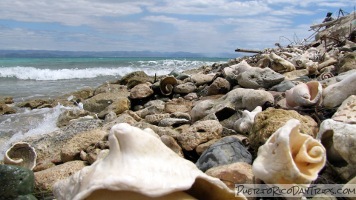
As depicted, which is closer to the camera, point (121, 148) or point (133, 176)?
point (133, 176)

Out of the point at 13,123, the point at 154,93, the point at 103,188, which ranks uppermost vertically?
the point at 103,188

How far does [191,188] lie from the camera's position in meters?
1.84

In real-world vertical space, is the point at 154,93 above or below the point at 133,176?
below

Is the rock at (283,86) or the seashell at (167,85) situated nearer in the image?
the rock at (283,86)

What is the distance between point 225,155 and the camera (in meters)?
2.89

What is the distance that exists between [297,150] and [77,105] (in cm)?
845

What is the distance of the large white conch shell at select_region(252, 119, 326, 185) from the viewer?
6.40ft

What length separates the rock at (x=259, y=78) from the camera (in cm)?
606

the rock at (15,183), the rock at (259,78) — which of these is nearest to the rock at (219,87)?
the rock at (259,78)

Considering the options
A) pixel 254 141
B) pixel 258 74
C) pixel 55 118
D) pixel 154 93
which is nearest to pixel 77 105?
pixel 55 118

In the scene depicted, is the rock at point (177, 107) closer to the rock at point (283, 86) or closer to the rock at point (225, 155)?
the rock at point (283, 86)

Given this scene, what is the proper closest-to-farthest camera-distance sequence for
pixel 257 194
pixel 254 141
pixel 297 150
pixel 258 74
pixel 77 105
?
pixel 297 150 → pixel 257 194 → pixel 254 141 → pixel 258 74 → pixel 77 105

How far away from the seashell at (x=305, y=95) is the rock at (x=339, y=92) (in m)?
0.08

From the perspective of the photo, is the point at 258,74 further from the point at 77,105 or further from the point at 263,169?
the point at 77,105
